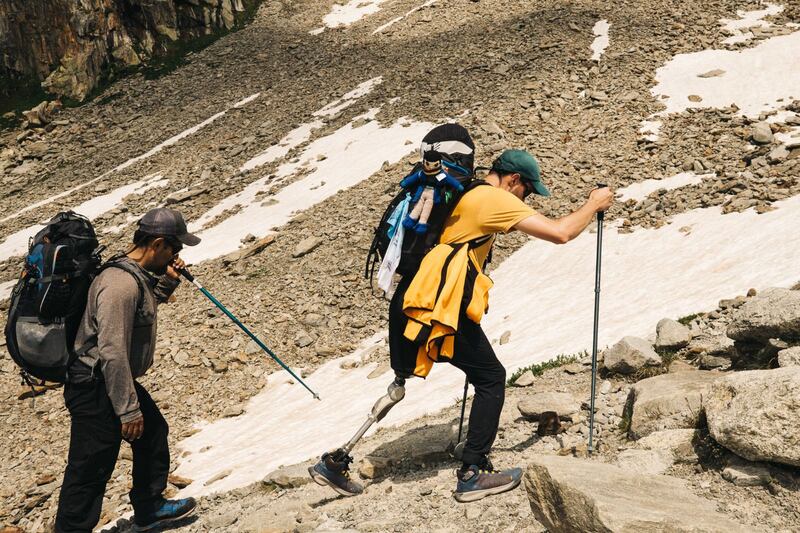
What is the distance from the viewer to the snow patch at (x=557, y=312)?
10.2m

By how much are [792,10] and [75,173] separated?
3332 centimetres

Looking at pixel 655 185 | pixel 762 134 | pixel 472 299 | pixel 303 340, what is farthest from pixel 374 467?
pixel 762 134

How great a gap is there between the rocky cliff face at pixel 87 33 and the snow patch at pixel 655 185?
35573 mm

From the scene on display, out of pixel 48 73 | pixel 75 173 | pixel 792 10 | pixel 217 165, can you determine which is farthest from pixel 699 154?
pixel 48 73

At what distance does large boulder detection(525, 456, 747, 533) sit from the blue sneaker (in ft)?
14.3

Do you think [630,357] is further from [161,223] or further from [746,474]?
[161,223]

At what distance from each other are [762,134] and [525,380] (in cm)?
1194

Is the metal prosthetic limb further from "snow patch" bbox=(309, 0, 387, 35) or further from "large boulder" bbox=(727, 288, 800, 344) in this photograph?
"snow patch" bbox=(309, 0, 387, 35)

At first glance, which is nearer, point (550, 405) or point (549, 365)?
point (550, 405)

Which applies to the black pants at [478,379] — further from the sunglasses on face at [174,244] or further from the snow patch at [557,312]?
the snow patch at [557,312]

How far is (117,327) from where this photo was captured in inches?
227

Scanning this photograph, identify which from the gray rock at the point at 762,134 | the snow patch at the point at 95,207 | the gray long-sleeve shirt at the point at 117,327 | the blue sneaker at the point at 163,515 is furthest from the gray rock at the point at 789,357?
the snow patch at the point at 95,207

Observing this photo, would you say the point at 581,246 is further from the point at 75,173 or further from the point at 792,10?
the point at 75,173

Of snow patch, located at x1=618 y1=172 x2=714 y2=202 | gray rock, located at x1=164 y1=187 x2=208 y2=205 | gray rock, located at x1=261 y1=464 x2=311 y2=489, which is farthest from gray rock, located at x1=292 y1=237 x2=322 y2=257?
gray rock, located at x1=261 y1=464 x2=311 y2=489
